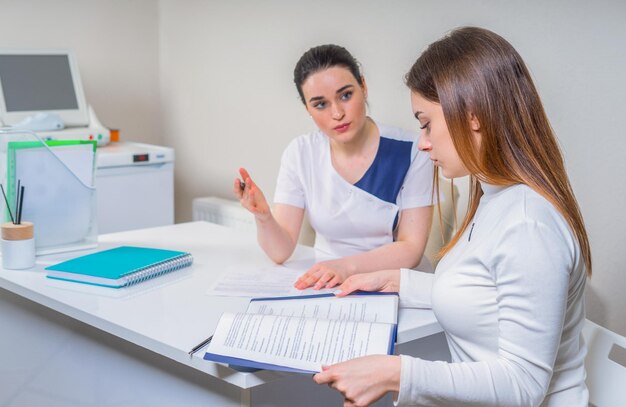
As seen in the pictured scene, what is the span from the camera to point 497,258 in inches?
44.4

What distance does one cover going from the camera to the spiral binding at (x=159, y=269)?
1.59m

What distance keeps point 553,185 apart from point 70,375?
1.07 meters

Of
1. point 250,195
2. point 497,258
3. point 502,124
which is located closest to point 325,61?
point 250,195

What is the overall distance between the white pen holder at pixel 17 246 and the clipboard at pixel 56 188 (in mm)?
73

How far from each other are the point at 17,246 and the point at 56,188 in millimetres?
174

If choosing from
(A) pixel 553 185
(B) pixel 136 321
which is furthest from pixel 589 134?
(B) pixel 136 321

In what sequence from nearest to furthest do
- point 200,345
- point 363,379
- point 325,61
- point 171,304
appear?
1. point 363,379
2. point 200,345
3. point 171,304
4. point 325,61

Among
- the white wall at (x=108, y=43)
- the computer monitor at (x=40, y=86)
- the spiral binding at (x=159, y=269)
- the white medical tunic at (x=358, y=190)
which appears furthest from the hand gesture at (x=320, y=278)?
the white wall at (x=108, y=43)

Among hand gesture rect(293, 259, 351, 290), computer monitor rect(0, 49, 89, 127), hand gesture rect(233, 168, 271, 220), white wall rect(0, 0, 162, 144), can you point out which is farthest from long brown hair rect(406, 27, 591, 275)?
white wall rect(0, 0, 162, 144)

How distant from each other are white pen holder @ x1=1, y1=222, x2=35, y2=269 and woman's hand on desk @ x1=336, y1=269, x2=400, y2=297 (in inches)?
28.2

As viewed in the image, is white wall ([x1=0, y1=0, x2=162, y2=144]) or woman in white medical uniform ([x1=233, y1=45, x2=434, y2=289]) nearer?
woman in white medical uniform ([x1=233, y1=45, x2=434, y2=289])

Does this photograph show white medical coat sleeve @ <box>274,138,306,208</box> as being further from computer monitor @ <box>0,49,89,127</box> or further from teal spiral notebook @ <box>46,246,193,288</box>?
computer monitor @ <box>0,49,89,127</box>

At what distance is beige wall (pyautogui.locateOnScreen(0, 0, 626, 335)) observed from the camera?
2.09 metres

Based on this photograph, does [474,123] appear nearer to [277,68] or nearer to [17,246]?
[17,246]
